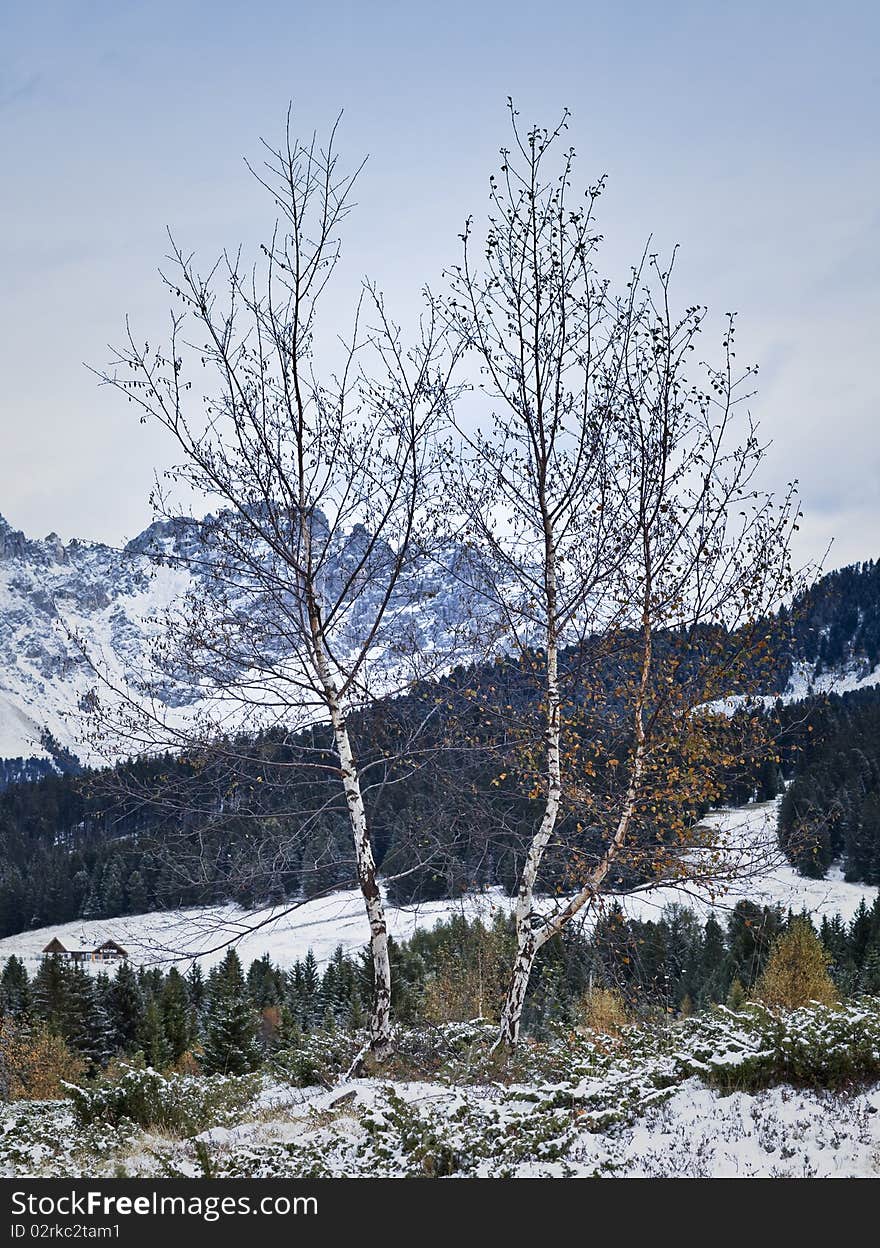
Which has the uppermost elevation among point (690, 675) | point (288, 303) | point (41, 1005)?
point (288, 303)

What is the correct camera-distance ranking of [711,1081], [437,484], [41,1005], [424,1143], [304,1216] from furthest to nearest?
[41,1005], [437,484], [711,1081], [424,1143], [304,1216]

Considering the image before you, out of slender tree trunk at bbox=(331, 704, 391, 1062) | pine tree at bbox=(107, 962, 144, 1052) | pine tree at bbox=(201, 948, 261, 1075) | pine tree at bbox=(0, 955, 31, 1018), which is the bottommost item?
pine tree at bbox=(107, 962, 144, 1052)

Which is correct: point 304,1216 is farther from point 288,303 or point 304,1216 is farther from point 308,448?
point 288,303

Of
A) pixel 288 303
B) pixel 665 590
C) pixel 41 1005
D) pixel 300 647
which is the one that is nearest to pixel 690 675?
pixel 665 590

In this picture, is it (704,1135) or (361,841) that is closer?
(704,1135)

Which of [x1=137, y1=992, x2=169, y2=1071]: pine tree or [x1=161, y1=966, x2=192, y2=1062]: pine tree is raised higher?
[x1=137, y1=992, x2=169, y2=1071]: pine tree

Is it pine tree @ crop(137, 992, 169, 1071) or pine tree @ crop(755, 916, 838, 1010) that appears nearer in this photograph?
pine tree @ crop(755, 916, 838, 1010)

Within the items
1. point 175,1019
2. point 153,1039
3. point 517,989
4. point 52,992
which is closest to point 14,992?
point 52,992

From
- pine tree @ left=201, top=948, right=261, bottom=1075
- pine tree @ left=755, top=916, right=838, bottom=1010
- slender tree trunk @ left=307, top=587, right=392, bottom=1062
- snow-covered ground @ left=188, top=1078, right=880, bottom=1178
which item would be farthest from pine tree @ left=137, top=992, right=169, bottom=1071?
snow-covered ground @ left=188, top=1078, right=880, bottom=1178

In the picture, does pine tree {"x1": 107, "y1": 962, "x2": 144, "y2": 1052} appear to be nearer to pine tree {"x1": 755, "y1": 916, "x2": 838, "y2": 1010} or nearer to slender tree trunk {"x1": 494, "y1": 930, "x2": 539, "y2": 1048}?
pine tree {"x1": 755, "y1": 916, "x2": 838, "y2": 1010}

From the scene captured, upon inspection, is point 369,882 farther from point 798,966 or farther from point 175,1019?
point 175,1019

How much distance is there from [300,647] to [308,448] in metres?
2.31

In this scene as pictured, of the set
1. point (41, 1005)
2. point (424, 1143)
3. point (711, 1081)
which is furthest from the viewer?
point (41, 1005)

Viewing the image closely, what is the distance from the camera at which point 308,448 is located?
9828 millimetres
